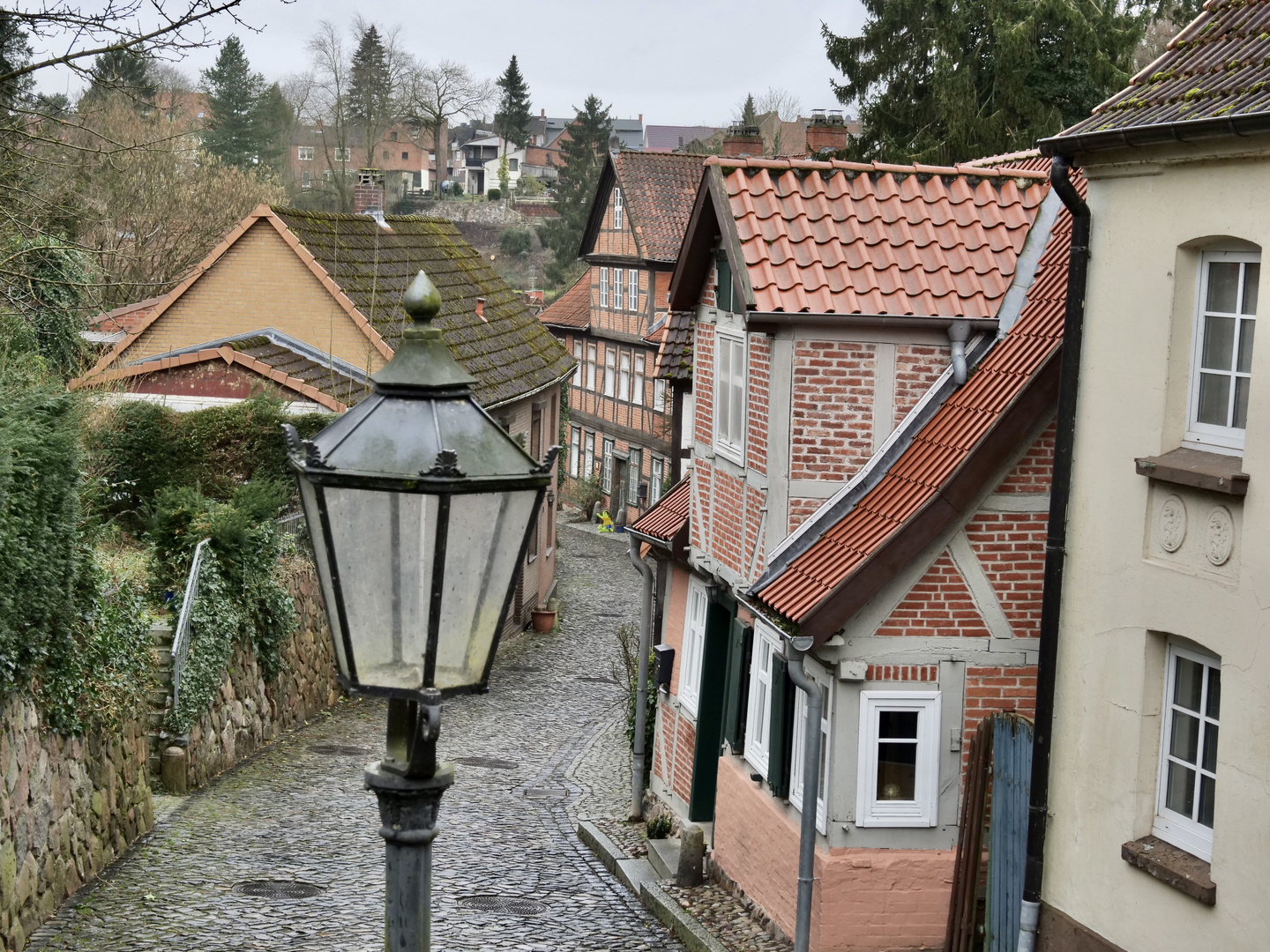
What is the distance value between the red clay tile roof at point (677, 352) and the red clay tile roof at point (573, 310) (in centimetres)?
2567

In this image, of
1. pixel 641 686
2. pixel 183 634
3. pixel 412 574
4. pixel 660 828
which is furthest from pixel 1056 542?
pixel 183 634

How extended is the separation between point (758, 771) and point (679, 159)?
30118 mm

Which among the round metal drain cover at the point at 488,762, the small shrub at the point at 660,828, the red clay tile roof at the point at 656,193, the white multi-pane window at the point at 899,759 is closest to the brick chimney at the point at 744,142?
the red clay tile roof at the point at 656,193

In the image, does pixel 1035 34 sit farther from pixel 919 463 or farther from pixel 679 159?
A: pixel 919 463

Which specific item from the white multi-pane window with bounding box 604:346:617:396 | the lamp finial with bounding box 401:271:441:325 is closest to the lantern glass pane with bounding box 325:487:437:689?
the lamp finial with bounding box 401:271:441:325

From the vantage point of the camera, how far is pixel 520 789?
16703 millimetres

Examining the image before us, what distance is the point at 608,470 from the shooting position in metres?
43.1

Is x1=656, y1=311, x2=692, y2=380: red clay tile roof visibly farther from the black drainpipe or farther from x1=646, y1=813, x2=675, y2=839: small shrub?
the black drainpipe

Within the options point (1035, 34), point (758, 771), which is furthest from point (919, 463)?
point (1035, 34)

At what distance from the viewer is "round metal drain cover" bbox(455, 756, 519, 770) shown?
693 inches

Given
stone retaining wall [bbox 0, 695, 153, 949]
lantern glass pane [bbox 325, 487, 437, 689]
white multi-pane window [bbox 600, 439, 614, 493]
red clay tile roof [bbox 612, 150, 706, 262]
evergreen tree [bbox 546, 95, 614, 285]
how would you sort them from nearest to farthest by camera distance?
lantern glass pane [bbox 325, 487, 437, 689] → stone retaining wall [bbox 0, 695, 153, 949] → red clay tile roof [bbox 612, 150, 706, 262] → white multi-pane window [bbox 600, 439, 614, 493] → evergreen tree [bbox 546, 95, 614, 285]

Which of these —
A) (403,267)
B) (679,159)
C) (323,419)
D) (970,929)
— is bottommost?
(970,929)

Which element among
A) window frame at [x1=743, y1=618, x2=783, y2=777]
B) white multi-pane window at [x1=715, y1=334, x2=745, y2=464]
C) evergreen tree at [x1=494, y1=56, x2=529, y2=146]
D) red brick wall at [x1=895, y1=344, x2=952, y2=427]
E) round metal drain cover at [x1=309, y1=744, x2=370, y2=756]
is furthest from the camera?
evergreen tree at [x1=494, y1=56, x2=529, y2=146]

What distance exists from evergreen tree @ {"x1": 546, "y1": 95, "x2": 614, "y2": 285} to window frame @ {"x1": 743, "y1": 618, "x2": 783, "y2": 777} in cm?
5530
